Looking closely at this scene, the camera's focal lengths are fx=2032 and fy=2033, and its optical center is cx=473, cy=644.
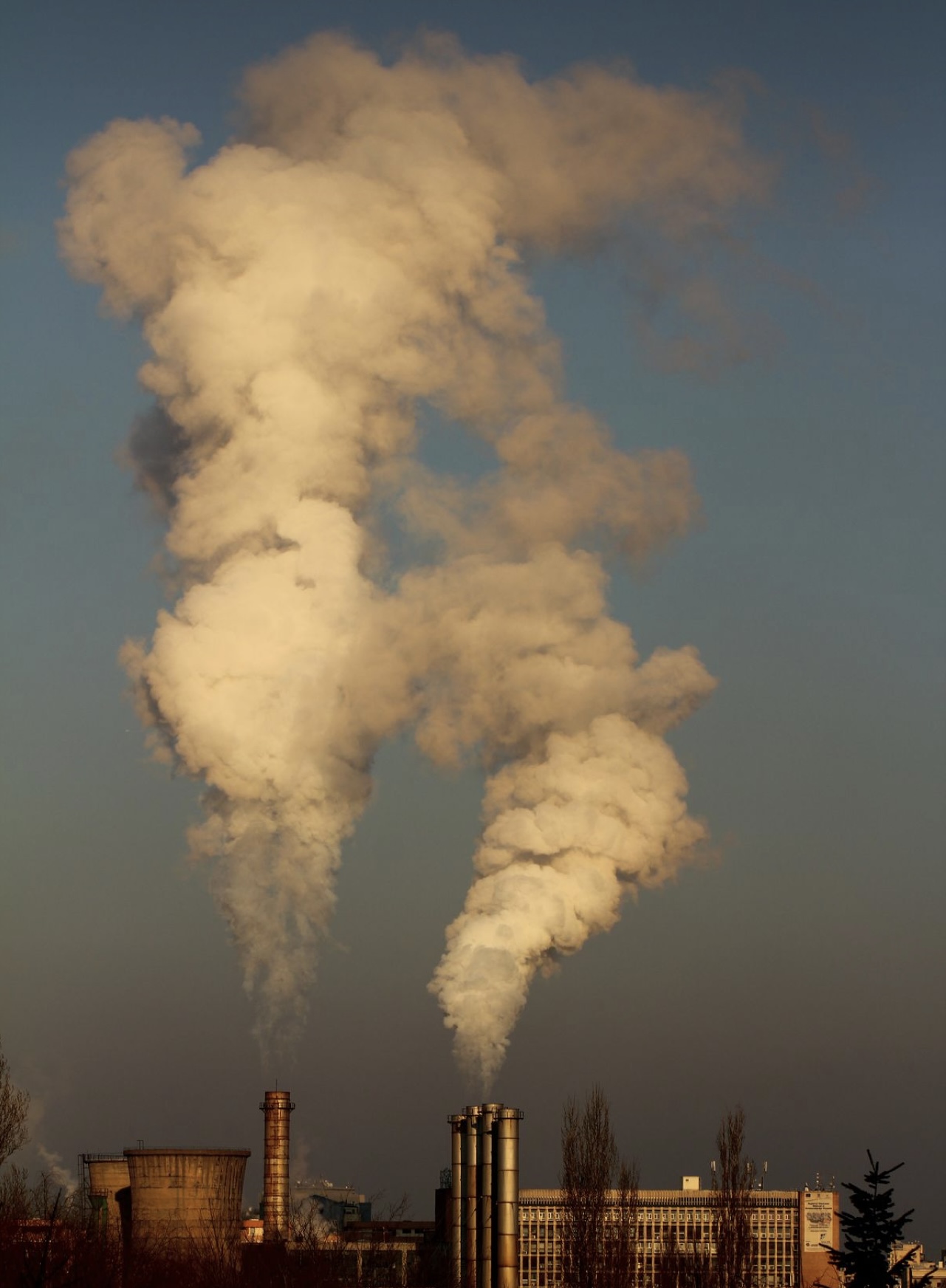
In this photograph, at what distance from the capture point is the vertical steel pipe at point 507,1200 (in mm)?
77188

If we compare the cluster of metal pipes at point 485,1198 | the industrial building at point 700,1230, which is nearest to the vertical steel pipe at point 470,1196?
the cluster of metal pipes at point 485,1198

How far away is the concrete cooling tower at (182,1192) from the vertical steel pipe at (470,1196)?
1355 cm

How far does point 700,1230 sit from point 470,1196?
32332mm

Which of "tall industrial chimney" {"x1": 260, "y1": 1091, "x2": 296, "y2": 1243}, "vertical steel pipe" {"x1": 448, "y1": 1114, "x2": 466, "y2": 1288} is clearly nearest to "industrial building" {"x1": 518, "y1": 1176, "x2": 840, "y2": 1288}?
"tall industrial chimney" {"x1": 260, "y1": 1091, "x2": 296, "y2": 1243}

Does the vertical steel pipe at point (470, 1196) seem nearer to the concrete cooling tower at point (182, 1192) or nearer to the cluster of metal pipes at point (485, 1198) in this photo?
the cluster of metal pipes at point (485, 1198)

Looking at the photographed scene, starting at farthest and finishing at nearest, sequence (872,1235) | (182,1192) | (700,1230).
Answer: (700,1230)
(182,1192)
(872,1235)

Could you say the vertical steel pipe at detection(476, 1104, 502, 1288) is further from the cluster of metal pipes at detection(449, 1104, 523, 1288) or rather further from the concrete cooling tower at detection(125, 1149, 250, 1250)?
the concrete cooling tower at detection(125, 1149, 250, 1250)

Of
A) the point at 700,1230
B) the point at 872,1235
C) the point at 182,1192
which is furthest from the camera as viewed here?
the point at 700,1230

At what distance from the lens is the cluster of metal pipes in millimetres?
77438

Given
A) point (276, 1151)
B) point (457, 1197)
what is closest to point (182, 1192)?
point (276, 1151)

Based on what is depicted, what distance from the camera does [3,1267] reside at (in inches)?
2490

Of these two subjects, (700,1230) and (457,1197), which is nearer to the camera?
(457,1197)

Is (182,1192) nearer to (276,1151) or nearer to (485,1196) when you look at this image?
(276,1151)

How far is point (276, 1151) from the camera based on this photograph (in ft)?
303
